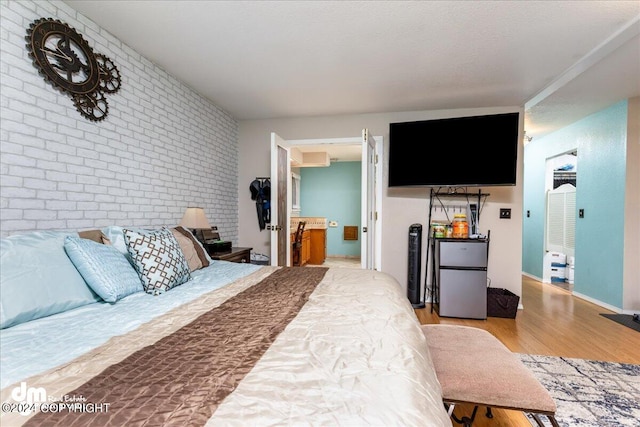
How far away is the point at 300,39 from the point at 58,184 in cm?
194

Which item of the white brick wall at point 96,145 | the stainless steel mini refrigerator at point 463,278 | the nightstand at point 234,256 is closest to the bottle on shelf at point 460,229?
the stainless steel mini refrigerator at point 463,278

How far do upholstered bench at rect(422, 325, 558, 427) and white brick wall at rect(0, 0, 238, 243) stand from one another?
2344 mm

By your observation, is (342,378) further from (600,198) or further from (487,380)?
(600,198)

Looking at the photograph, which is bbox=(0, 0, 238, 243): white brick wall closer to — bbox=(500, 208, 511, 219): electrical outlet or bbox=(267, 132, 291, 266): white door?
bbox=(267, 132, 291, 266): white door

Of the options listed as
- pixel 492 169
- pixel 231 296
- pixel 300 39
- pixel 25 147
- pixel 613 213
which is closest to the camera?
pixel 231 296

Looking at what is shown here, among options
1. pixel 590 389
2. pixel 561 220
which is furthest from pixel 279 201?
pixel 561 220

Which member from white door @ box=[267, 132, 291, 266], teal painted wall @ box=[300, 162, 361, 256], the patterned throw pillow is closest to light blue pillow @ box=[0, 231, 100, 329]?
the patterned throw pillow

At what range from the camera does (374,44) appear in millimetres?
2307

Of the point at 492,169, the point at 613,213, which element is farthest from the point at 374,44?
the point at 613,213

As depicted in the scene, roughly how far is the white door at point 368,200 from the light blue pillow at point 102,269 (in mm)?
2365

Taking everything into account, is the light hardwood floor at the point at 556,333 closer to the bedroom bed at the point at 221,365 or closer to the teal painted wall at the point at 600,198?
the teal painted wall at the point at 600,198

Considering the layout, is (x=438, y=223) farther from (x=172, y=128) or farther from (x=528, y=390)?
(x=172, y=128)

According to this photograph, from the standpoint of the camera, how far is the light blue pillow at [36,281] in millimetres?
1134

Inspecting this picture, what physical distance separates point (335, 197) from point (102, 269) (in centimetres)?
607
